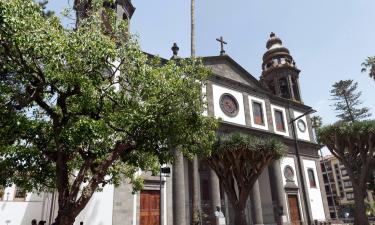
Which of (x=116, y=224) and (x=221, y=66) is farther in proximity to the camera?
(x=221, y=66)

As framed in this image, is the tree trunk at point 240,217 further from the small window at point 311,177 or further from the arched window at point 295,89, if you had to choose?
the arched window at point 295,89

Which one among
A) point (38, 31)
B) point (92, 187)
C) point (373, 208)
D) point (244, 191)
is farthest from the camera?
point (373, 208)

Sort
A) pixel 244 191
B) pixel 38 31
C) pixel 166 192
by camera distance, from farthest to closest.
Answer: pixel 166 192 → pixel 244 191 → pixel 38 31

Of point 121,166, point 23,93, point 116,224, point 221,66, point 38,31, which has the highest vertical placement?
point 221,66

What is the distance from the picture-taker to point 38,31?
7.81 m

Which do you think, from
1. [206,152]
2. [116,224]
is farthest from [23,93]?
[116,224]

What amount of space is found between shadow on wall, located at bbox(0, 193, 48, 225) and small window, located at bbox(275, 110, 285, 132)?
21.4 metres

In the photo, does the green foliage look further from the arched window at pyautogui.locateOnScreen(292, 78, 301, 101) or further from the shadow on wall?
the arched window at pyautogui.locateOnScreen(292, 78, 301, 101)

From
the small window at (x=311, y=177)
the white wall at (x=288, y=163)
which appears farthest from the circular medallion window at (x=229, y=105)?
the small window at (x=311, y=177)

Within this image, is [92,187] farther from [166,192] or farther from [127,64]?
[166,192]

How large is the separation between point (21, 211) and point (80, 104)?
1663 cm

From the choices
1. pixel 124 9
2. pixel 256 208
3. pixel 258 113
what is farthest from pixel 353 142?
pixel 124 9

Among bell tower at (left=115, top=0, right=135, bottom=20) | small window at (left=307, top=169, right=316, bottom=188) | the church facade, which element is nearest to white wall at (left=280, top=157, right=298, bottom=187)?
the church facade

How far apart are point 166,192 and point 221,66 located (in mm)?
13145
